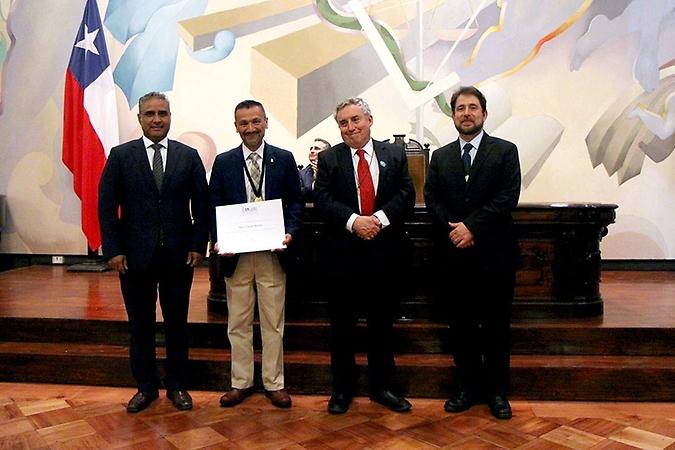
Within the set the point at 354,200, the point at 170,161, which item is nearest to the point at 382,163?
the point at 354,200

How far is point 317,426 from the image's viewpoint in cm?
272

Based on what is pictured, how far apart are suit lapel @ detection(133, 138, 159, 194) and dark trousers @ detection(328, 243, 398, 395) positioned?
0.96 m

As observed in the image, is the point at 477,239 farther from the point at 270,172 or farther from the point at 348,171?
the point at 270,172

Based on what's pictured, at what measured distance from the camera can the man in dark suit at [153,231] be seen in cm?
281

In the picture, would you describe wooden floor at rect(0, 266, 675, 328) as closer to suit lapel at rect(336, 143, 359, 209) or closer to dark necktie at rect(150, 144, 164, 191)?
dark necktie at rect(150, 144, 164, 191)

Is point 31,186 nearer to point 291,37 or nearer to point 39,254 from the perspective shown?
point 39,254

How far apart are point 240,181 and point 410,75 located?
11.6 ft

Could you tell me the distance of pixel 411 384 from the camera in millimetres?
3133

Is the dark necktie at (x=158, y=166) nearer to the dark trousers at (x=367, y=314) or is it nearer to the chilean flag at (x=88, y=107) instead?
the dark trousers at (x=367, y=314)

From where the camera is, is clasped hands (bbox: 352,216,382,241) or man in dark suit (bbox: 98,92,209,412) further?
man in dark suit (bbox: 98,92,209,412)

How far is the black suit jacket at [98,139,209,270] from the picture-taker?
9.21ft

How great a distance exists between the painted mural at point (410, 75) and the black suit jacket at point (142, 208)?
3289 mm

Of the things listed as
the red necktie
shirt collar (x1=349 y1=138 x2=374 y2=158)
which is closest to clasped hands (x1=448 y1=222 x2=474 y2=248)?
the red necktie

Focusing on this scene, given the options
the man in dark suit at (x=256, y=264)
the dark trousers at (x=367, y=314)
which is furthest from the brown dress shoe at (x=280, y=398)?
the dark trousers at (x=367, y=314)
